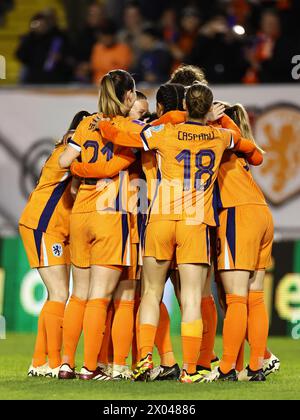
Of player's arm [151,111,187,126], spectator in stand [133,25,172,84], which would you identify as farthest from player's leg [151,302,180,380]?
spectator in stand [133,25,172,84]

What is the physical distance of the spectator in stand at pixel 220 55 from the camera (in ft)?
49.4

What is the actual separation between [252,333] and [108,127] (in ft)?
6.50

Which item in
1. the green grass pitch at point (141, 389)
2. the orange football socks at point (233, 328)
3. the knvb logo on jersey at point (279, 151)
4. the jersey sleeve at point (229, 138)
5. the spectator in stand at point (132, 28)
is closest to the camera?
the green grass pitch at point (141, 389)

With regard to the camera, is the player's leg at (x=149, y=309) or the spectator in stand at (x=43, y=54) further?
the spectator in stand at (x=43, y=54)

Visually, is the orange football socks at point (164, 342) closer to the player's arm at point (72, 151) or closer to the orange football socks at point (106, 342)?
the orange football socks at point (106, 342)

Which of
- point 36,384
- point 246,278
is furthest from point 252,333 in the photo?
point 36,384

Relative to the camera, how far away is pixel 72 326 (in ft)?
28.8

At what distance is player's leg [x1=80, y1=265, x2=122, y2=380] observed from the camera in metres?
8.55

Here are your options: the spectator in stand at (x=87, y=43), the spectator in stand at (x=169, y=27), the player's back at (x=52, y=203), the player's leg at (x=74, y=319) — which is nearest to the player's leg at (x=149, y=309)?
the player's leg at (x=74, y=319)

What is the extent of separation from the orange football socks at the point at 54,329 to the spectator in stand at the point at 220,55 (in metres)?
6.51
